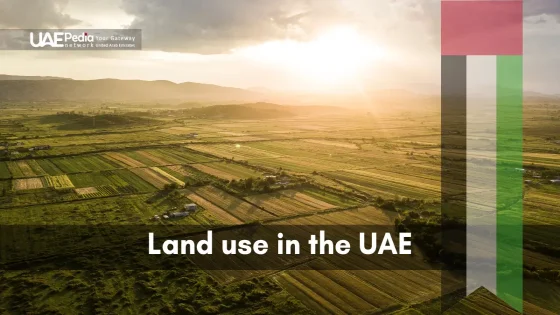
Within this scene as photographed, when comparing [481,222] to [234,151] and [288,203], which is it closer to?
[288,203]

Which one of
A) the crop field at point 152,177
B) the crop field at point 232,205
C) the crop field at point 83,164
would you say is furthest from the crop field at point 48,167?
the crop field at point 232,205

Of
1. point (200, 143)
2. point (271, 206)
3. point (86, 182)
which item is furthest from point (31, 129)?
point (271, 206)

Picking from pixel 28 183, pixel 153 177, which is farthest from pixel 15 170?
pixel 153 177

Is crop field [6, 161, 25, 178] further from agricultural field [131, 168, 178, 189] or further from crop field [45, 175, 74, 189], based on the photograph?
agricultural field [131, 168, 178, 189]

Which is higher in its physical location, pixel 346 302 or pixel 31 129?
pixel 31 129

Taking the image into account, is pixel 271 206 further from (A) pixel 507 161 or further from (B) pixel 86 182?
(A) pixel 507 161
